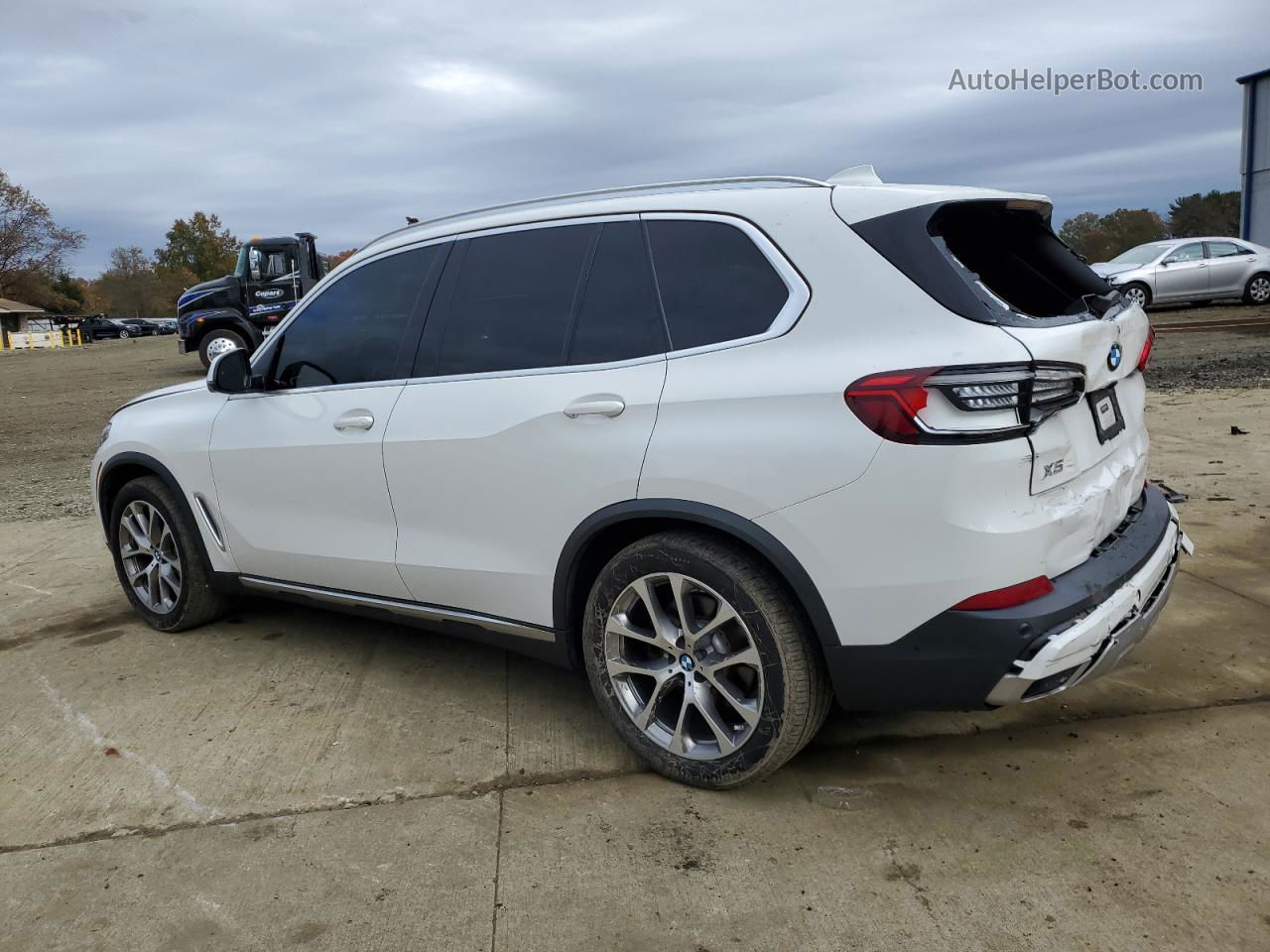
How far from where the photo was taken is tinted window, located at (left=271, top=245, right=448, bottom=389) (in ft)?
12.8

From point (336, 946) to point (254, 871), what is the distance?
0.48m

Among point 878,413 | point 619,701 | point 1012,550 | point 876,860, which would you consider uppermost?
point 878,413

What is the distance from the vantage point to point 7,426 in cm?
1445

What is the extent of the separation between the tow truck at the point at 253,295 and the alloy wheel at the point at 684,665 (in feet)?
55.7

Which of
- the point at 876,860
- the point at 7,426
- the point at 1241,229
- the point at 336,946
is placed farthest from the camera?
the point at 1241,229

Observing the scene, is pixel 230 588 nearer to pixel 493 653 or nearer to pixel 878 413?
pixel 493 653

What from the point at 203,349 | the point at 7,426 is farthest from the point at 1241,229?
the point at 7,426

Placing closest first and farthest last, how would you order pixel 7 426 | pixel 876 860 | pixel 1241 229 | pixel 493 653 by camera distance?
pixel 876 860, pixel 493 653, pixel 7 426, pixel 1241 229

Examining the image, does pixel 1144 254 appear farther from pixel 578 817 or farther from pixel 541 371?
pixel 578 817

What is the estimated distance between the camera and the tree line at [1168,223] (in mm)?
54875

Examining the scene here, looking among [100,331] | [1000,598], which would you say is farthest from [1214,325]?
[100,331]

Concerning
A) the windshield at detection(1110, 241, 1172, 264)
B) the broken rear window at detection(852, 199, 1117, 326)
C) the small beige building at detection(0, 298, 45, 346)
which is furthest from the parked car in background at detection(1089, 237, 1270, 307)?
the small beige building at detection(0, 298, 45, 346)

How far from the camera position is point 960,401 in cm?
256

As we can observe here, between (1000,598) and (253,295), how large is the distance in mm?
18582
